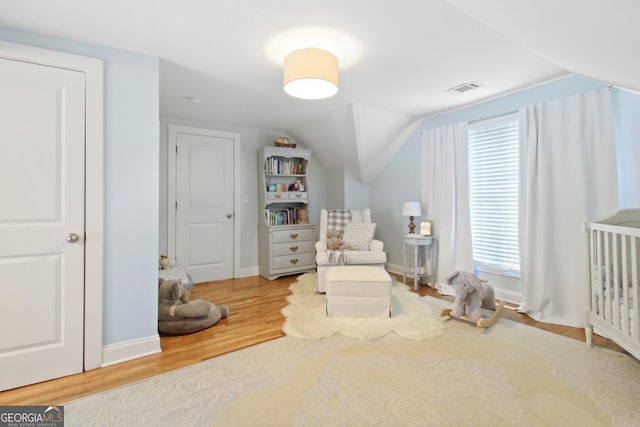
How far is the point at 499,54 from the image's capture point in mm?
2172

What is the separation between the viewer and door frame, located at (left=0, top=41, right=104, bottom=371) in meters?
1.87

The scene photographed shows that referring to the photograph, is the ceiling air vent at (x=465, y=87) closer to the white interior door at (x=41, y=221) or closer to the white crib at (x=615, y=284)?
the white crib at (x=615, y=284)

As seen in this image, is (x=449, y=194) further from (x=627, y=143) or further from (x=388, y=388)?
(x=388, y=388)

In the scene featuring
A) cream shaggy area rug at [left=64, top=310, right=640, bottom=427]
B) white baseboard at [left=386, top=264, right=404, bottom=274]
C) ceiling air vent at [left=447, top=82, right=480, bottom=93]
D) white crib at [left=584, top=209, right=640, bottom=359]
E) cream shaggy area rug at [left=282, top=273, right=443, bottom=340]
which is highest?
ceiling air vent at [left=447, top=82, right=480, bottom=93]

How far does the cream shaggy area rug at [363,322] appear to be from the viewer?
7.61 feet

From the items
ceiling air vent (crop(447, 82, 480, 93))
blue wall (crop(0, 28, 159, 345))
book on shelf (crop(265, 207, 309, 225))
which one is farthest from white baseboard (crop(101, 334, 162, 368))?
ceiling air vent (crop(447, 82, 480, 93))

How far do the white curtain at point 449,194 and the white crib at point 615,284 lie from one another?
127 cm

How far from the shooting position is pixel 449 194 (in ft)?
11.5

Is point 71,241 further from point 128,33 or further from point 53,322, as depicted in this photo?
point 128,33

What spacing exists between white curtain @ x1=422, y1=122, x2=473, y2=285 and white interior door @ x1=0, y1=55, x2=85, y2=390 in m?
3.45

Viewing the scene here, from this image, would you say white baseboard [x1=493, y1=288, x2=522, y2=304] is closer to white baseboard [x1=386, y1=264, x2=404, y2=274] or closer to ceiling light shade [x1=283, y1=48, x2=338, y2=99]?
white baseboard [x1=386, y1=264, x2=404, y2=274]

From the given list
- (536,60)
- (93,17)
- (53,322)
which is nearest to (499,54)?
(536,60)

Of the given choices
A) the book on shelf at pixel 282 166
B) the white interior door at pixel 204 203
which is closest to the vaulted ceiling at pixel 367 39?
the white interior door at pixel 204 203

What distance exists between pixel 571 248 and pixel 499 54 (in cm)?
175
